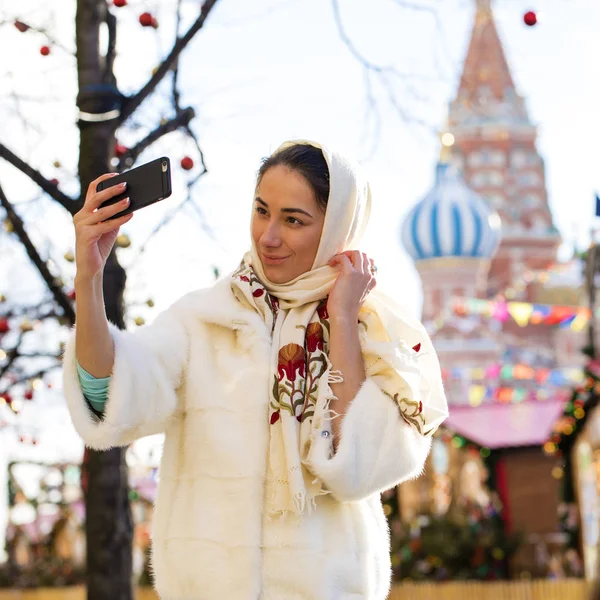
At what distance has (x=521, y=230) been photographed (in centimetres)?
5325

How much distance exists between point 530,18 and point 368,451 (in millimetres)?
2875

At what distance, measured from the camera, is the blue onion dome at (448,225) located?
3834cm

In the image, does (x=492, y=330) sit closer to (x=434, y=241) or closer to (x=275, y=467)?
(x=434, y=241)

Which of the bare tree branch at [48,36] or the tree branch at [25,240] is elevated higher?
the bare tree branch at [48,36]

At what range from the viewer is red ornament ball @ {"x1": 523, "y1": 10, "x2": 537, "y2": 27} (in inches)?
187

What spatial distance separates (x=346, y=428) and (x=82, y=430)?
566mm

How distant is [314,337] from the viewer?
2.59 metres

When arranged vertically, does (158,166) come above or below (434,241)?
below

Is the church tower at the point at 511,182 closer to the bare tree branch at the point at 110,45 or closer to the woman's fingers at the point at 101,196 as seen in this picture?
the bare tree branch at the point at 110,45

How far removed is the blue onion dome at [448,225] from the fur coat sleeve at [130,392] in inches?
1420

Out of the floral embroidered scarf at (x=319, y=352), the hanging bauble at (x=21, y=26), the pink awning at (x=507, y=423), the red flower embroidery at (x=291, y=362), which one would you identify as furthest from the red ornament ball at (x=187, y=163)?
the pink awning at (x=507, y=423)

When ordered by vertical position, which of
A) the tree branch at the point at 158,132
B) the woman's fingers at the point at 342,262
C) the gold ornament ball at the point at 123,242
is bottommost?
the woman's fingers at the point at 342,262

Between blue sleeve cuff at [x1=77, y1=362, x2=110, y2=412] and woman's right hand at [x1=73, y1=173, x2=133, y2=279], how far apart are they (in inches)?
8.6

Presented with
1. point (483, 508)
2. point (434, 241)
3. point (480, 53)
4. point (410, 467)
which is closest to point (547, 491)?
point (483, 508)
